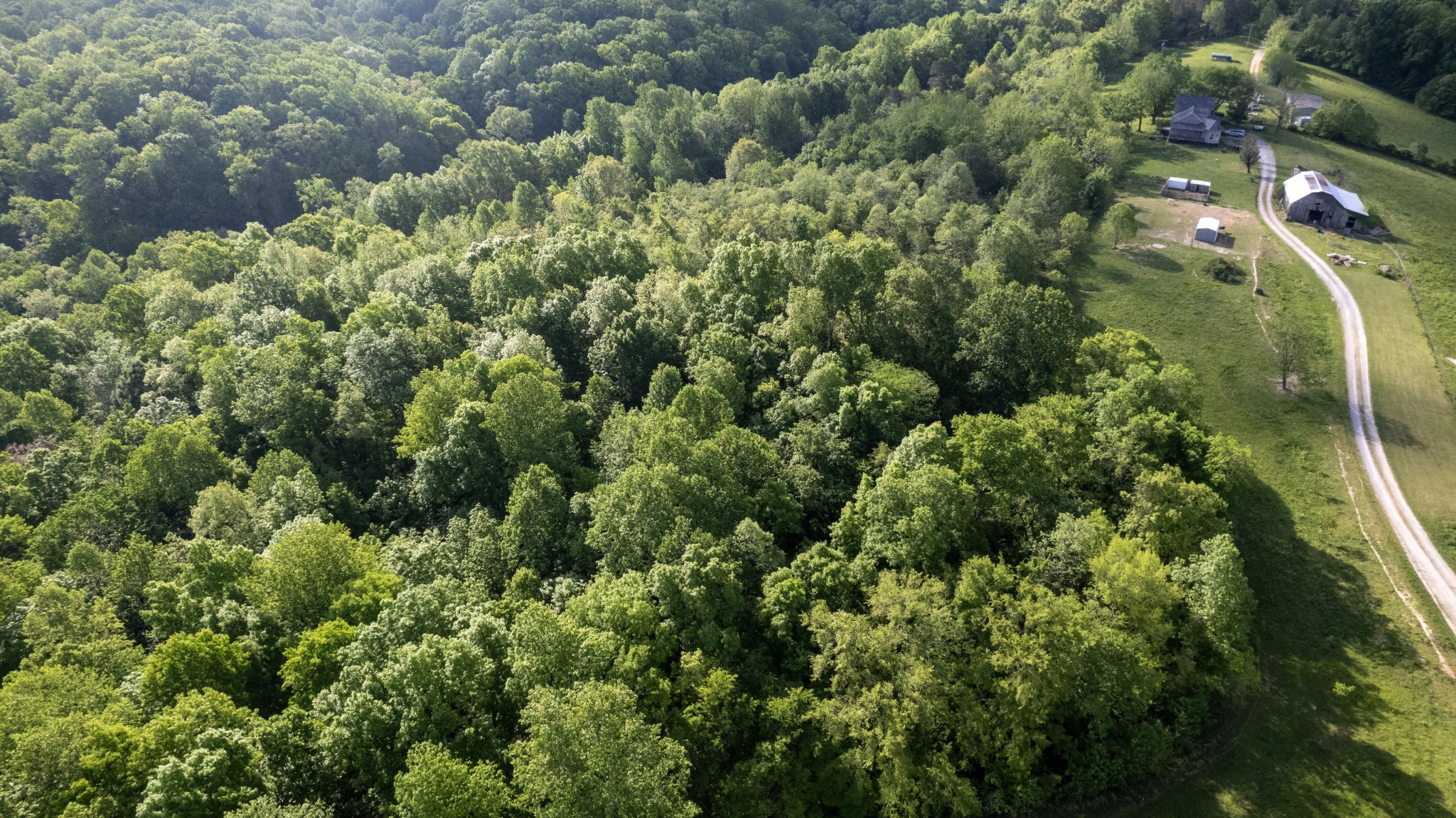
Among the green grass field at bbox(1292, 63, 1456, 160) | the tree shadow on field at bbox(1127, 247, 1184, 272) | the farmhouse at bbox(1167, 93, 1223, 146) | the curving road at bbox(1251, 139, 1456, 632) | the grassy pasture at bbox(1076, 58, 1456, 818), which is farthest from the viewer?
the farmhouse at bbox(1167, 93, 1223, 146)

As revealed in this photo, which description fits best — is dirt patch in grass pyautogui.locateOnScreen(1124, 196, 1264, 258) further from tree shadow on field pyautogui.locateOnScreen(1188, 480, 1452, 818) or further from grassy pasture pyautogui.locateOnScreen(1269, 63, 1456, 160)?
tree shadow on field pyautogui.locateOnScreen(1188, 480, 1452, 818)

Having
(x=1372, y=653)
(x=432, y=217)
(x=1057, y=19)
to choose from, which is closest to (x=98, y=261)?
(x=432, y=217)

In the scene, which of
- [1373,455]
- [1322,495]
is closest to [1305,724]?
[1322,495]

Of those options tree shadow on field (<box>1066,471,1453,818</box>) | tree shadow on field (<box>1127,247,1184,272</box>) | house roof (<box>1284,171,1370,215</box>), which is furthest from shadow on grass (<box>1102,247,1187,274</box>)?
tree shadow on field (<box>1066,471,1453,818</box>)

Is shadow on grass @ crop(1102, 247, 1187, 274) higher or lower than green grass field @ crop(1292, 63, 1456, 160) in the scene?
lower

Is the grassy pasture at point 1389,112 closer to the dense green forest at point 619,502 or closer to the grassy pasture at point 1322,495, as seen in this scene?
the grassy pasture at point 1322,495

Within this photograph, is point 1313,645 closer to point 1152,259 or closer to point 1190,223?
point 1152,259

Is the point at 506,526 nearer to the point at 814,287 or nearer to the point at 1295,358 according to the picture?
the point at 814,287
